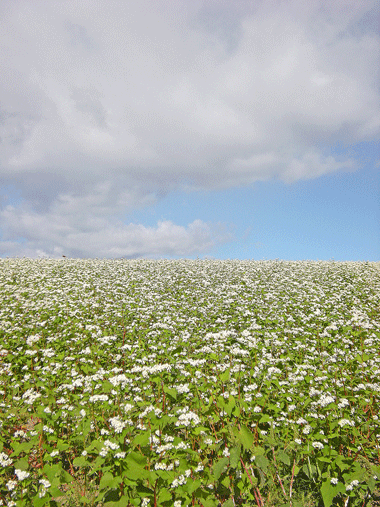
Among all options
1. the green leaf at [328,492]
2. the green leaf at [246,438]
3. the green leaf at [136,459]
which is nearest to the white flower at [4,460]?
the green leaf at [136,459]

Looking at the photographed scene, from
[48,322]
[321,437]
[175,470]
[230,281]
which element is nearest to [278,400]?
[321,437]

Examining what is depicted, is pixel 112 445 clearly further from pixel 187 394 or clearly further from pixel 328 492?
pixel 328 492

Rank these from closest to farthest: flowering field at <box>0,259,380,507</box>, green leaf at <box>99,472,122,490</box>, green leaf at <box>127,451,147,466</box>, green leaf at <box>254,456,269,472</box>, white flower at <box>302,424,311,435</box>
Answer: green leaf at <box>99,472,122,490</box>, green leaf at <box>127,451,147,466</box>, green leaf at <box>254,456,269,472</box>, flowering field at <box>0,259,380,507</box>, white flower at <box>302,424,311,435</box>

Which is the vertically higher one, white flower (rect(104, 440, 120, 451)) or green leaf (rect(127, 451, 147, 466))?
green leaf (rect(127, 451, 147, 466))

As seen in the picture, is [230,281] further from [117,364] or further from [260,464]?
[260,464]

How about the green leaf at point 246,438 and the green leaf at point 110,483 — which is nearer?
the green leaf at point 110,483

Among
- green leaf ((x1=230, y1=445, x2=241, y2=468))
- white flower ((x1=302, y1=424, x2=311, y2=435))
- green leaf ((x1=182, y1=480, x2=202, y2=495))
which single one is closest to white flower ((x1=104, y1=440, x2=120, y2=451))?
green leaf ((x1=182, y1=480, x2=202, y2=495))

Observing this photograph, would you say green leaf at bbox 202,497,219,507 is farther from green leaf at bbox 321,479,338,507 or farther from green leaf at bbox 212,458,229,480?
green leaf at bbox 321,479,338,507

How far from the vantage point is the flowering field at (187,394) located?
12.9ft

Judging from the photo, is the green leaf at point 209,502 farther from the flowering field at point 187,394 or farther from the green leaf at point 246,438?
the green leaf at point 246,438

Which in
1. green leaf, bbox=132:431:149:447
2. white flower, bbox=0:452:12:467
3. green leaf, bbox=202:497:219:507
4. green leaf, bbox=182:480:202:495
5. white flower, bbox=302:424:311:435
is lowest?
green leaf, bbox=202:497:219:507

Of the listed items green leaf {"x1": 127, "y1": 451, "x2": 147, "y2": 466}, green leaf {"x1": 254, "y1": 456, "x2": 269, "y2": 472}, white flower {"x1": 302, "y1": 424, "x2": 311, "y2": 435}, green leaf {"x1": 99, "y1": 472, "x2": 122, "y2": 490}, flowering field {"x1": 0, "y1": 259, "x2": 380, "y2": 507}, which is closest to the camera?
green leaf {"x1": 99, "y1": 472, "x2": 122, "y2": 490}

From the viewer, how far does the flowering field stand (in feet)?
12.9

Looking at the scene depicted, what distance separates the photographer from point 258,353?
337 inches
